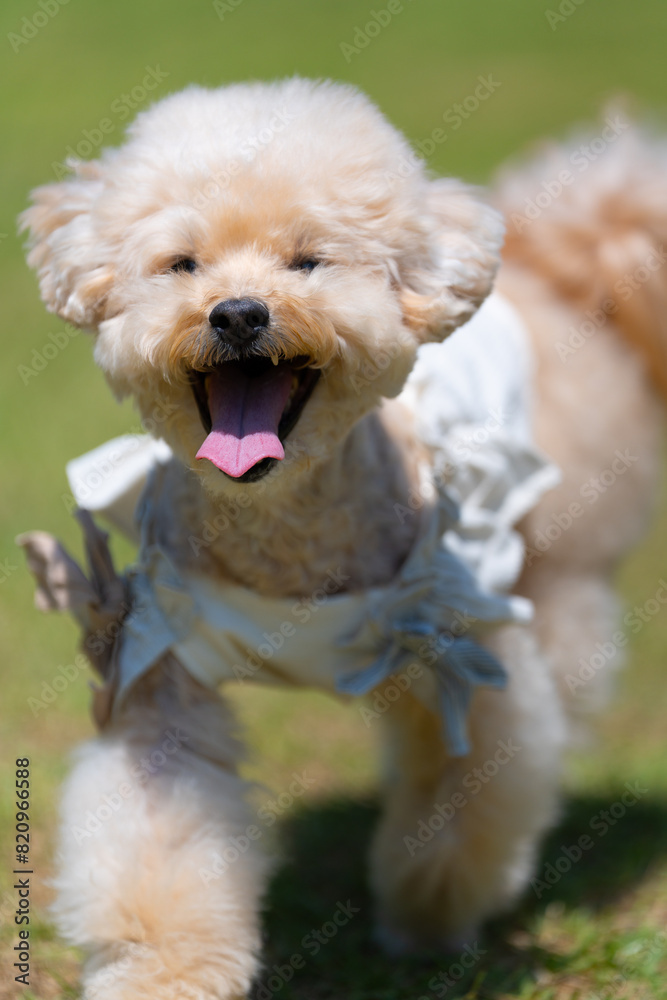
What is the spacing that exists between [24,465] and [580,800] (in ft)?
10.6

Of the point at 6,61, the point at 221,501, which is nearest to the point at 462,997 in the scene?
the point at 221,501

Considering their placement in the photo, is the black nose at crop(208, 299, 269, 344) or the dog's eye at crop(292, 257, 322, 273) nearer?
the black nose at crop(208, 299, 269, 344)

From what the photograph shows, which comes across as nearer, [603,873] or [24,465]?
[603,873]

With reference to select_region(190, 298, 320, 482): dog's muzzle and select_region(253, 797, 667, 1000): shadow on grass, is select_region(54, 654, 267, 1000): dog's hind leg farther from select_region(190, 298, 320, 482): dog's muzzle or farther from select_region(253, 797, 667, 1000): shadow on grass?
select_region(190, 298, 320, 482): dog's muzzle

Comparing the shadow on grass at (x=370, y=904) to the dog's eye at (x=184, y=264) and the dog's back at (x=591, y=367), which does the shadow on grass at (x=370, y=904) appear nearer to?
the dog's back at (x=591, y=367)

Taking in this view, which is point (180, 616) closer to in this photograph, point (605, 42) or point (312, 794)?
point (312, 794)

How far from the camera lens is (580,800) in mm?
3861

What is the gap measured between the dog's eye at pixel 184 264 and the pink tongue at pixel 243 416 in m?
0.20

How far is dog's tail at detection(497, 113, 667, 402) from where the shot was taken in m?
3.53

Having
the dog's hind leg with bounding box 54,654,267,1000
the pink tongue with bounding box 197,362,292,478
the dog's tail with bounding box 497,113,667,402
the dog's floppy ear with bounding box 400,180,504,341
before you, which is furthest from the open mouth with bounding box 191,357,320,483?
the dog's tail with bounding box 497,113,667,402

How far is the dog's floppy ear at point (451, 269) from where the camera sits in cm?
238

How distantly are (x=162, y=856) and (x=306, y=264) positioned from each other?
1236 millimetres

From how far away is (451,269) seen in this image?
2422mm

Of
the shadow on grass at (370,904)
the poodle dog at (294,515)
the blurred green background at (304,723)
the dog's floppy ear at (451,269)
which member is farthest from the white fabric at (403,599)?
the shadow on grass at (370,904)
